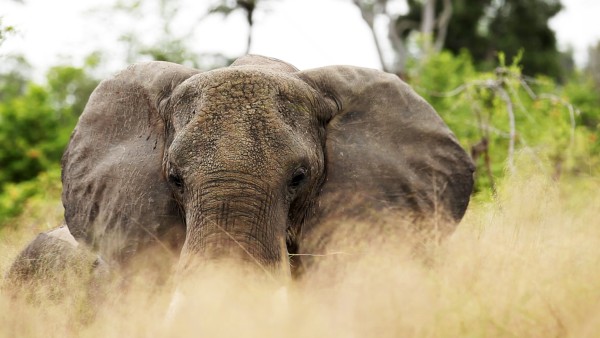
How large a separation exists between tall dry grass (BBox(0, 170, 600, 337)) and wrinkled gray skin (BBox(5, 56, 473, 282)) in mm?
249

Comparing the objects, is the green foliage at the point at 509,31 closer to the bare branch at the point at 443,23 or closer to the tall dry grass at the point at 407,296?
the bare branch at the point at 443,23

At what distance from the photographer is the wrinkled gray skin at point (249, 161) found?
392 centimetres

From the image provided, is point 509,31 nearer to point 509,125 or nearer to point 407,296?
point 509,125

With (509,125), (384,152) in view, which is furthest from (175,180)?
(509,125)

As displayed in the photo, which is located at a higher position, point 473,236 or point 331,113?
point 331,113

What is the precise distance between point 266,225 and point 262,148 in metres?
0.33

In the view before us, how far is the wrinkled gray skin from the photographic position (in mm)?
3918

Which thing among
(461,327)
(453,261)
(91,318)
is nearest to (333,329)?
(461,327)

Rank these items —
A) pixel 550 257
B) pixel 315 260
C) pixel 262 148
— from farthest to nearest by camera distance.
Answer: pixel 315 260 → pixel 262 148 → pixel 550 257

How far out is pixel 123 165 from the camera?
464 centimetres

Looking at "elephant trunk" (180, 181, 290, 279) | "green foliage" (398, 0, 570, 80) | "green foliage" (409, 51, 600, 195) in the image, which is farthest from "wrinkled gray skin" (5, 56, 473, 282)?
"green foliage" (398, 0, 570, 80)

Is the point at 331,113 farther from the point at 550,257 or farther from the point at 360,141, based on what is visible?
the point at 550,257

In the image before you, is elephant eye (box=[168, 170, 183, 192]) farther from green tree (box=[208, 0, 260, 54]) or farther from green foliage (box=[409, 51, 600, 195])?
green tree (box=[208, 0, 260, 54])

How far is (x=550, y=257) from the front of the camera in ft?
12.2
